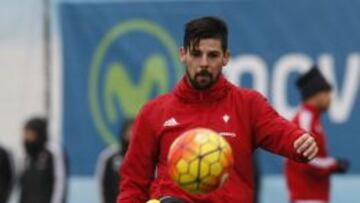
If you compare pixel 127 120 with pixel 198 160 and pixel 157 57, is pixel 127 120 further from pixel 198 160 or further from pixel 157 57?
pixel 198 160

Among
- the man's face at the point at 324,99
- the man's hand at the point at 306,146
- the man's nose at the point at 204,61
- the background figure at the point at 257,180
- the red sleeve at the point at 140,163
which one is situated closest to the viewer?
the man's hand at the point at 306,146

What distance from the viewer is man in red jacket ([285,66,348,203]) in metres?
11.6

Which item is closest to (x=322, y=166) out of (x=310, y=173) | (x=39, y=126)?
(x=310, y=173)

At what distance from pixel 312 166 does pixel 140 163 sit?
4690mm

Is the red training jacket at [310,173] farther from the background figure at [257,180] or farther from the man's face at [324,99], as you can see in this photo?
the background figure at [257,180]

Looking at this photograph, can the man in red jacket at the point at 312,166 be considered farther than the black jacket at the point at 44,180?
No

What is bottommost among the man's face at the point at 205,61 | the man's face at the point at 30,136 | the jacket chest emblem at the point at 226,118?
the man's face at the point at 30,136

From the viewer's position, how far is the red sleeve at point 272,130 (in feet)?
22.4

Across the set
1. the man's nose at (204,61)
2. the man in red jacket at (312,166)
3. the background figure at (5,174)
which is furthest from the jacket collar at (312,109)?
the man's nose at (204,61)

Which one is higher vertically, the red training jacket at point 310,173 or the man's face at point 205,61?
the man's face at point 205,61

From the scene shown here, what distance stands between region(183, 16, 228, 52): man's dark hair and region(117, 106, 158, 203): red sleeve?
48 centimetres

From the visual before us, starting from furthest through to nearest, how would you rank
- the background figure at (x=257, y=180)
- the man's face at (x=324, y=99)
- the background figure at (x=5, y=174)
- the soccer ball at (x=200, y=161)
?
the background figure at (x=5, y=174) → the background figure at (x=257, y=180) → the man's face at (x=324, y=99) → the soccer ball at (x=200, y=161)

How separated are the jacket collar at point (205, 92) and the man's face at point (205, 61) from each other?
55 millimetres

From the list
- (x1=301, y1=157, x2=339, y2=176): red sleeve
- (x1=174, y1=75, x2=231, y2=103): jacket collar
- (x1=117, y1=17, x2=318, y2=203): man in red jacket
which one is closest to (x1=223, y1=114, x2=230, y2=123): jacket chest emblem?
(x1=117, y1=17, x2=318, y2=203): man in red jacket
